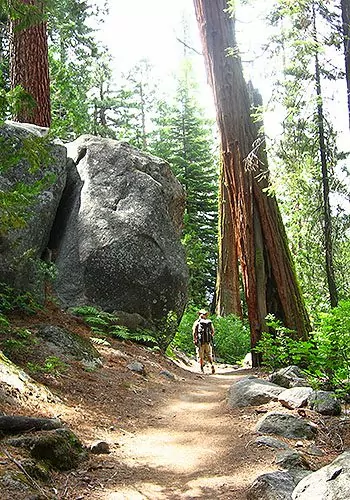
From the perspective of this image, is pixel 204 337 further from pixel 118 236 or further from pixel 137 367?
pixel 137 367

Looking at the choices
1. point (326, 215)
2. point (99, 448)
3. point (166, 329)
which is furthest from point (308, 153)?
point (99, 448)

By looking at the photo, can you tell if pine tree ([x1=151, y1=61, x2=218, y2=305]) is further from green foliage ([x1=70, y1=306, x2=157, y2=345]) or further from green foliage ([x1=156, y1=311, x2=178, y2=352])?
green foliage ([x1=70, y1=306, x2=157, y2=345])

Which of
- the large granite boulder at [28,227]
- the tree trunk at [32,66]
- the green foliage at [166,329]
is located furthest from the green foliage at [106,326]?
the tree trunk at [32,66]

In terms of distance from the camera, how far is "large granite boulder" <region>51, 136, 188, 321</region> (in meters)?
9.93

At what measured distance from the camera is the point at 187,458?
4473 millimetres

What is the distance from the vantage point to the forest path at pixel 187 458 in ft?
12.0

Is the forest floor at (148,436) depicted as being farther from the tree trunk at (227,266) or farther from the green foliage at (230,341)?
the tree trunk at (227,266)

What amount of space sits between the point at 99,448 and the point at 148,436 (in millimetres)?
962

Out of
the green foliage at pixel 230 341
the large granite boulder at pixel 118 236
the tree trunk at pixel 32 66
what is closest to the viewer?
the large granite boulder at pixel 118 236

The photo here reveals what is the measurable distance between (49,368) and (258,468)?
3.20 metres

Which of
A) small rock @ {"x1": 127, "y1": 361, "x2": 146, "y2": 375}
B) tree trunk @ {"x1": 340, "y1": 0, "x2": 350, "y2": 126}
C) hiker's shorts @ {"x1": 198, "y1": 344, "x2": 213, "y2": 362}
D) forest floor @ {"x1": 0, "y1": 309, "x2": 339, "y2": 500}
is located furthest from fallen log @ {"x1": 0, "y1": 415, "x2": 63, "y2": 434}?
hiker's shorts @ {"x1": 198, "y1": 344, "x2": 213, "y2": 362}

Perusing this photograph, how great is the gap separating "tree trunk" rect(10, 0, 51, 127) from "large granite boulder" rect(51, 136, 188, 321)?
125 centimetres

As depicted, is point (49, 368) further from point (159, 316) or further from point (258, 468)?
point (159, 316)

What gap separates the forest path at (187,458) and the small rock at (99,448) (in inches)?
4.1
